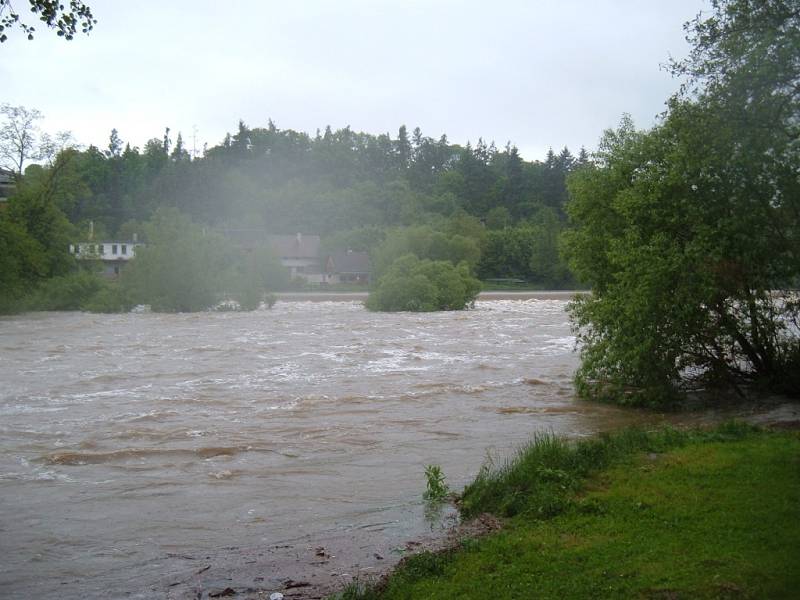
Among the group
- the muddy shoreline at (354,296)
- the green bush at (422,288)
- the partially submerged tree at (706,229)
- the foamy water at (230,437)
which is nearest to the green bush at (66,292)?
the green bush at (422,288)

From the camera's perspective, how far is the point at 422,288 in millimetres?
51812

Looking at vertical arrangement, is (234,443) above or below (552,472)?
below

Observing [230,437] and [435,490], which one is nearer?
[435,490]

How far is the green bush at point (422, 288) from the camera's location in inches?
2036

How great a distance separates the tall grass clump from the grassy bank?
18mm

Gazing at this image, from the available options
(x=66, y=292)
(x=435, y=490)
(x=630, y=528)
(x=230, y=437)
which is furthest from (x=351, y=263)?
(x=630, y=528)

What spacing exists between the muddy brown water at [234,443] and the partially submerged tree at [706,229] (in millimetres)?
1765

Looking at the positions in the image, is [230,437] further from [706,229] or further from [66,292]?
[66,292]

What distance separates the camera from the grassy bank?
582cm

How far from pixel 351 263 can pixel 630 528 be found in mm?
90755

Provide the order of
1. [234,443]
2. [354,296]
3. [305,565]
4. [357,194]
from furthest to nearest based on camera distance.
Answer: [357,194]
[354,296]
[234,443]
[305,565]

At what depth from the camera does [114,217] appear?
108562mm

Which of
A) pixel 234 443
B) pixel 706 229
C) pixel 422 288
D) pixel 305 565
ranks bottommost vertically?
pixel 234 443

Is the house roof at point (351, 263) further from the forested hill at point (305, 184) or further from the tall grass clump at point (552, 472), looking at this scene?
the tall grass clump at point (552, 472)
